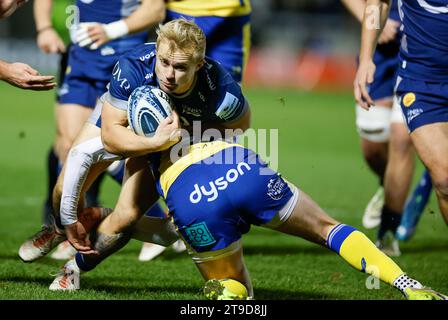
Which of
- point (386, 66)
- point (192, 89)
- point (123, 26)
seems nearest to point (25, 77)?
point (192, 89)

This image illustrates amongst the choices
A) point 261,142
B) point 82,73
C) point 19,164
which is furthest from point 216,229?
point 19,164

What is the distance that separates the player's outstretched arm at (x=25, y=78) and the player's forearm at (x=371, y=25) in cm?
202

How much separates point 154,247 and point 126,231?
130 cm

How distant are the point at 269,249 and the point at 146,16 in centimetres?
217

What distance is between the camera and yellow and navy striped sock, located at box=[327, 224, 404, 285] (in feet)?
16.6

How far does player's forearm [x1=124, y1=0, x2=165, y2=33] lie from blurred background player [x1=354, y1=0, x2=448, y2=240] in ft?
5.68

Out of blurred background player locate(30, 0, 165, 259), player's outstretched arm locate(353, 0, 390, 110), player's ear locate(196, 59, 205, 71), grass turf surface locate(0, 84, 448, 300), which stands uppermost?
player's ear locate(196, 59, 205, 71)

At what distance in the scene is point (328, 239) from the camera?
5277mm

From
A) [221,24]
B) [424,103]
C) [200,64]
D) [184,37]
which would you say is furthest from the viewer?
[221,24]

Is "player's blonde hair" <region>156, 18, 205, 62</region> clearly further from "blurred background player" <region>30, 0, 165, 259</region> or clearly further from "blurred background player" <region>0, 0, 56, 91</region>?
"blurred background player" <region>30, 0, 165, 259</region>

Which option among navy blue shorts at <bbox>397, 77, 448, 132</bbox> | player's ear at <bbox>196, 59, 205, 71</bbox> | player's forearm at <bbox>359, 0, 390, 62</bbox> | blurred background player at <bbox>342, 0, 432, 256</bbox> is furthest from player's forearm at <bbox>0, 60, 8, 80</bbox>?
blurred background player at <bbox>342, 0, 432, 256</bbox>

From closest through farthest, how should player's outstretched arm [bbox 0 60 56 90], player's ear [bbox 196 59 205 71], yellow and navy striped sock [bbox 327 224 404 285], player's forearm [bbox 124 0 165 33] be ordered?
yellow and navy striped sock [bbox 327 224 404 285], player's ear [bbox 196 59 205 71], player's outstretched arm [bbox 0 60 56 90], player's forearm [bbox 124 0 165 33]

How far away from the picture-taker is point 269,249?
313 inches

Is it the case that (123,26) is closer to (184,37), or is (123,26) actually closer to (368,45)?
(368,45)
